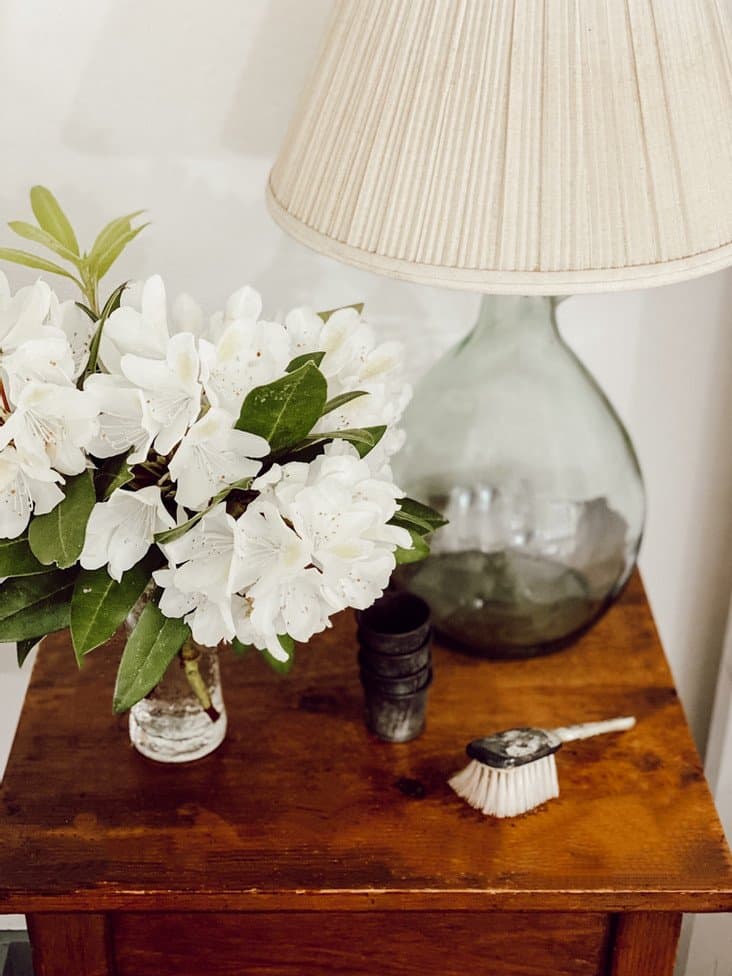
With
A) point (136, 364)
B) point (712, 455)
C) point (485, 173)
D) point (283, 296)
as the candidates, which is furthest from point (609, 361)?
A: point (136, 364)

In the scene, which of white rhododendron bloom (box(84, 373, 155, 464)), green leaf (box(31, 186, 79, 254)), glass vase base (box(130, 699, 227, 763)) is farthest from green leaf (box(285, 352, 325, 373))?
glass vase base (box(130, 699, 227, 763))

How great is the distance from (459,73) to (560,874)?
0.59 meters

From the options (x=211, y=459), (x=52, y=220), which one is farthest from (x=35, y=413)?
(x=52, y=220)

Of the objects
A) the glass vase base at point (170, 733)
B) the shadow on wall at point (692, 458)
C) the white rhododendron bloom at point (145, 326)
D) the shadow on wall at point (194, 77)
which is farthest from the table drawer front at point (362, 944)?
the shadow on wall at point (194, 77)

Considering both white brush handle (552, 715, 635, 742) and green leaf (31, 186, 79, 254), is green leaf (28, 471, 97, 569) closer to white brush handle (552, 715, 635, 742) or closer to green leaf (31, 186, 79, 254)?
green leaf (31, 186, 79, 254)

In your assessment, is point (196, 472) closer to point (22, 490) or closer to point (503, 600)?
point (22, 490)

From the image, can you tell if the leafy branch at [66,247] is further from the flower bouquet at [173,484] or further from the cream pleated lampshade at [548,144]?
the cream pleated lampshade at [548,144]

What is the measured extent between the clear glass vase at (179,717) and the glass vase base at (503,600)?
0.75 ft

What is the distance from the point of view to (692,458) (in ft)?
4.25

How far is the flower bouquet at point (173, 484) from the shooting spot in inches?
25.8

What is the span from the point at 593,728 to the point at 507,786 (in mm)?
120

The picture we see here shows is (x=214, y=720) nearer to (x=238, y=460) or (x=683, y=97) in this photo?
(x=238, y=460)

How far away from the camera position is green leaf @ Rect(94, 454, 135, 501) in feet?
2.27

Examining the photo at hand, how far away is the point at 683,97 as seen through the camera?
67 centimetres
